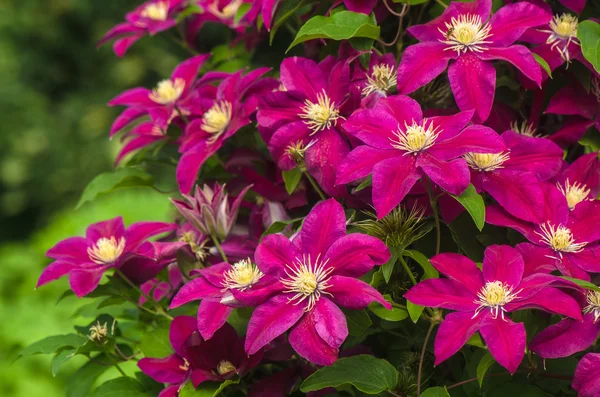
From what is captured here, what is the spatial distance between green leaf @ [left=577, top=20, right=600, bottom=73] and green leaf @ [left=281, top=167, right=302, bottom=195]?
319mm

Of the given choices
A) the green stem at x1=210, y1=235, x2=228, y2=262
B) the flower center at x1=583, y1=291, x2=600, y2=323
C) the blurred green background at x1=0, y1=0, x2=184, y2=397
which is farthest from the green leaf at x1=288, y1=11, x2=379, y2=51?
the blurred green background at x1=0, y1=0, x2=184, y2=397

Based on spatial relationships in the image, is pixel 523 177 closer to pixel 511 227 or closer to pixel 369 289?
pixel 511 227

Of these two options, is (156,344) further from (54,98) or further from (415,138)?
(54,98)

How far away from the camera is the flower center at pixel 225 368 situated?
0.90 meters

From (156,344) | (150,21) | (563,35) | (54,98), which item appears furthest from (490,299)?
(54,98)

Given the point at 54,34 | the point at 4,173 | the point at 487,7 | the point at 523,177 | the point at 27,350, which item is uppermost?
the point at 487,7

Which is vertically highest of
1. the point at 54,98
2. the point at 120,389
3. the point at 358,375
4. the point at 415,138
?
the point at 415,138

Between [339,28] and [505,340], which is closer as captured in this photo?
[505,340]

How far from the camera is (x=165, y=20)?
125cm

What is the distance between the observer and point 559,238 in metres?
→ 0.83

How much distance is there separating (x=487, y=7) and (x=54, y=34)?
4455 mm

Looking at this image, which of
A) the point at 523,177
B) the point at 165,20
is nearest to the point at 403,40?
the point at 523,177

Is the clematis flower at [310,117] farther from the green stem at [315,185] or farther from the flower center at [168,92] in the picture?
the flower center at [168,92]

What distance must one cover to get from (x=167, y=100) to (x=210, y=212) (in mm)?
207
